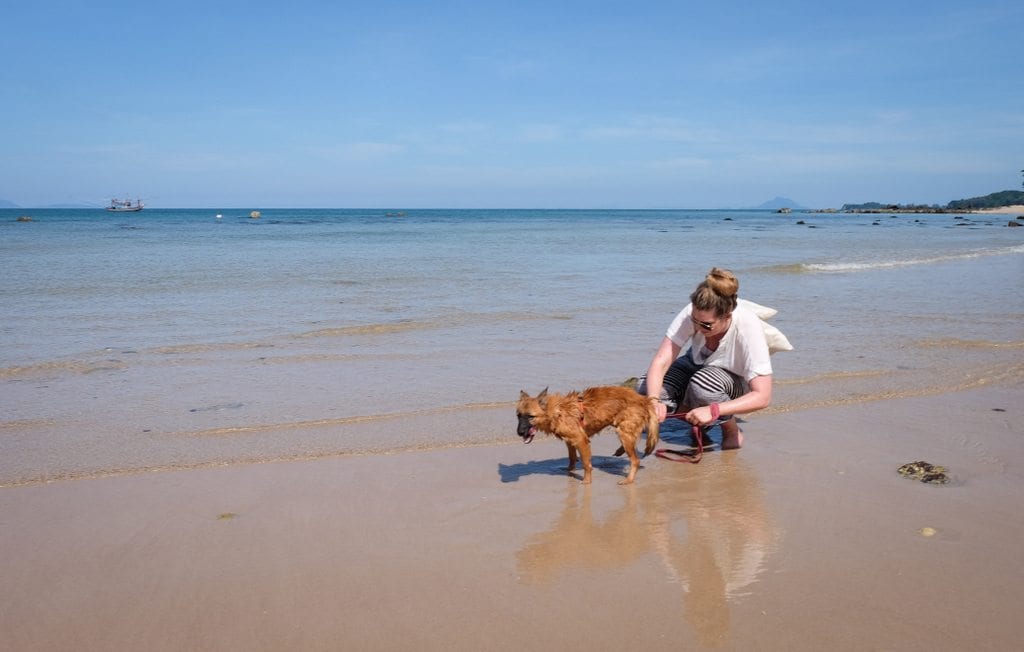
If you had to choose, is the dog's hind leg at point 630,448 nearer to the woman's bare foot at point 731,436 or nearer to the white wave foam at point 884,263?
the woman's bare foot at point 731,436

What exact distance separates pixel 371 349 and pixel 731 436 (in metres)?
5.40

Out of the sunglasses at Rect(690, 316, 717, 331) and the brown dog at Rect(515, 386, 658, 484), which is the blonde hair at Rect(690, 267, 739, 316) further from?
the brown dog at Rect(515, 386, 658, 484)

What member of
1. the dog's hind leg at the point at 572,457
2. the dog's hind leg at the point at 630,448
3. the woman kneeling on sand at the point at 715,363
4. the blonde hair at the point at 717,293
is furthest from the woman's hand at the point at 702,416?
the dog's hind leg at the point at 572,457

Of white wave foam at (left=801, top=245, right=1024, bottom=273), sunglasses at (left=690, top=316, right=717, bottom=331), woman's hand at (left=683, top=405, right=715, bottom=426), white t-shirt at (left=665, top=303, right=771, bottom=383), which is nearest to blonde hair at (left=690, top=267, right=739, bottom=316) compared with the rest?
sunglasses at (left=690, top=316, right=717, bottom=331)

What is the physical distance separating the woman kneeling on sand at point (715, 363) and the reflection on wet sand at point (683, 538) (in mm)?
532

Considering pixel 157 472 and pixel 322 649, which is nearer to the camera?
pixel 322 649

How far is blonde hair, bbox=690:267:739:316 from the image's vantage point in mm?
5078

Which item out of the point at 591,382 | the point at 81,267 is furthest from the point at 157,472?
the point at 81,267

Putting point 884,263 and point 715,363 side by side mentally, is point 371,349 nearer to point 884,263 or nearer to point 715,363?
point 715,363

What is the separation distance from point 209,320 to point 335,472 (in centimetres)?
781

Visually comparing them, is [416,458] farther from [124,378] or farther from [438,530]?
[124,378]

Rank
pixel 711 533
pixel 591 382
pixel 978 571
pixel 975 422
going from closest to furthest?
pixel 978 571, pixel 711 533, pixel 975 422, pixel 591 382

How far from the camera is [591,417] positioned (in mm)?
5137

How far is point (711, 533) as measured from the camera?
4.21 m
